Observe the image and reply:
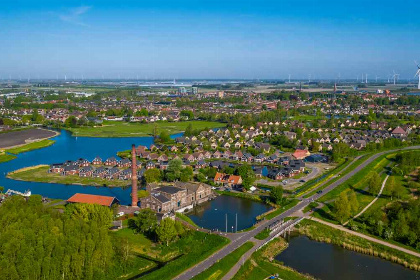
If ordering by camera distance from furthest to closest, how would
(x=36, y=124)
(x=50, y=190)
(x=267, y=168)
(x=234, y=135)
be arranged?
(x=36, y=124)
(x=234, y=135)
(x=267, y=168)
(x=50, y=190)

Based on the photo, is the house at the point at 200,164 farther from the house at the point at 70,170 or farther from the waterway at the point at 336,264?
the waterway at the point at 336,264

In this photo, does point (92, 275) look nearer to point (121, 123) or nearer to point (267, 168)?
point (267, 168)

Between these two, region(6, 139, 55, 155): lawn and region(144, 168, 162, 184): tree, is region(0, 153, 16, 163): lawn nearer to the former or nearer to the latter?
region(6, 139, 55, 155): lawn

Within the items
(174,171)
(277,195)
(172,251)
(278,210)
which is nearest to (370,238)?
(278,210)

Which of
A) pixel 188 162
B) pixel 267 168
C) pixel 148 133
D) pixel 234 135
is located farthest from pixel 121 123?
pixel 267 168

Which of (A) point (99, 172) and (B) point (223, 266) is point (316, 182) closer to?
(B) point (223, 266)

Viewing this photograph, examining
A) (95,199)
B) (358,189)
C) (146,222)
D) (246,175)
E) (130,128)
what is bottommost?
(358,189)

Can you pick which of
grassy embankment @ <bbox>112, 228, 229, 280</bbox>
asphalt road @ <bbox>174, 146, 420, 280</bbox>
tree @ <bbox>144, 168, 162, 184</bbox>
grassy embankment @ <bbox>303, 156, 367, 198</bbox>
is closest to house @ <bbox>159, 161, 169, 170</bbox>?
tree @ <bbox>144, 168, 162, 184</bbox>
